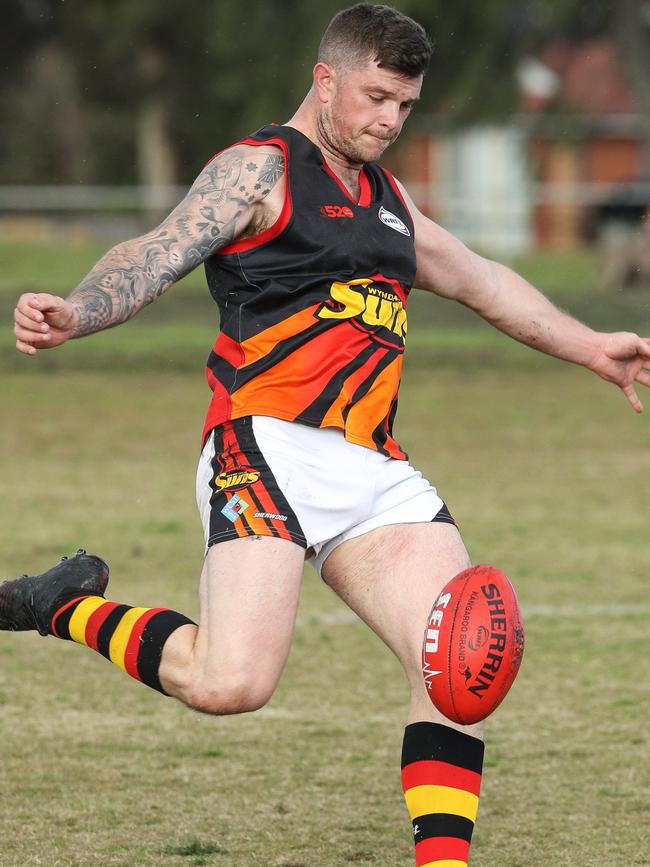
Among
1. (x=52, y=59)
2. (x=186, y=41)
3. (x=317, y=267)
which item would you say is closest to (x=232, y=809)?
(x=317, y=267)

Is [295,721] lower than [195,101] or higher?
lower

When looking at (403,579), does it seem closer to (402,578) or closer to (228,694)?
(402,578)

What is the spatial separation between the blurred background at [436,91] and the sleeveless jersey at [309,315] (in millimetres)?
19042

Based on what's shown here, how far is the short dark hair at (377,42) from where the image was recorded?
4250mm

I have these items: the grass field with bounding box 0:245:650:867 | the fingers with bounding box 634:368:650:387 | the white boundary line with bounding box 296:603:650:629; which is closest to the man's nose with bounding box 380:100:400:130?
the fingers with bounding box 634:368:650:387

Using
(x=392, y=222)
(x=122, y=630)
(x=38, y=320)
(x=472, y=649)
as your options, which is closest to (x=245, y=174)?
(x=392, y=222)

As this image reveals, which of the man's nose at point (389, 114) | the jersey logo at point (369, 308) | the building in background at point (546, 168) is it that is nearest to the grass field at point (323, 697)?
the jersey logo at point (369, 308)

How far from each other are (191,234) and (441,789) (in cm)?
162

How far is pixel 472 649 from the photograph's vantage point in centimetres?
393

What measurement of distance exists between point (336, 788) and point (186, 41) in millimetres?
30639

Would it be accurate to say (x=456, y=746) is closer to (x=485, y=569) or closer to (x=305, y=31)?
(x=485, y=569)

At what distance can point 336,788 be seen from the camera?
512 centimetres

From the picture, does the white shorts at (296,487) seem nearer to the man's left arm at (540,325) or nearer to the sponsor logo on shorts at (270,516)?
the sponsor logo on shorts at (270,516)

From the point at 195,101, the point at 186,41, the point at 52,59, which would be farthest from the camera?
the point at 52,59
